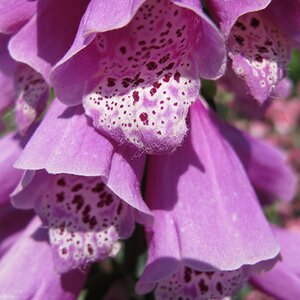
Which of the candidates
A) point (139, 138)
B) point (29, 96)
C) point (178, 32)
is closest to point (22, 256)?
point (29, 96)

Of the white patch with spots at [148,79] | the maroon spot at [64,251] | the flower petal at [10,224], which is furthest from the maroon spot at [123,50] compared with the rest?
the flower petal at [10,224]

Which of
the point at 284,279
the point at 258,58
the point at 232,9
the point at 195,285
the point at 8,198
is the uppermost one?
the point at 232,9

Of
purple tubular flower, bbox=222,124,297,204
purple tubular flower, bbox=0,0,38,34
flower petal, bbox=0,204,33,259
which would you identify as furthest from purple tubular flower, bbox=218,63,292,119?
flower petal, bbox=0,204,33,259

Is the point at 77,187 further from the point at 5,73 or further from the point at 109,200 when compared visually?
the point at 5,73

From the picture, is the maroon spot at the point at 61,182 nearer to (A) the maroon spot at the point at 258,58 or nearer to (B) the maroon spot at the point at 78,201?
(B) the maroon spot at the point at 78,201

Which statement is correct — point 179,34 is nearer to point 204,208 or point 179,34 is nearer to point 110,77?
point 110,77

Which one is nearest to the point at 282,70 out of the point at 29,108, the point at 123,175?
the point at 123,175

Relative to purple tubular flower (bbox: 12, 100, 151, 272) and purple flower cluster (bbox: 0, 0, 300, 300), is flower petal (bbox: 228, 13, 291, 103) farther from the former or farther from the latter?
purple tubular flower (bbox: 12, 100, 151, 272)
